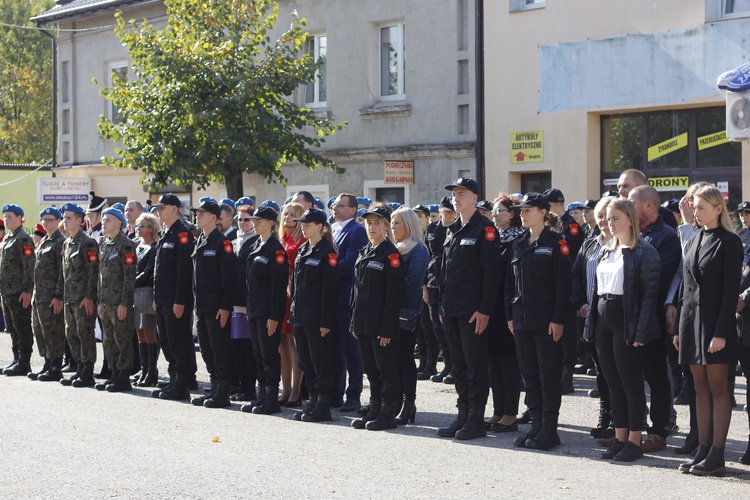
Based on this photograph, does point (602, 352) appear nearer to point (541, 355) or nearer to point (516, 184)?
point (541, 355)

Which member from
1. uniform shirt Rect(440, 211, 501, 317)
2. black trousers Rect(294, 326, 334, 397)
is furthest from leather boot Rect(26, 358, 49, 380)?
uniform shirt Rect(440, 211, 501, 317)

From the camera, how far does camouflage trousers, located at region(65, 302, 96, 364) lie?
1373cm

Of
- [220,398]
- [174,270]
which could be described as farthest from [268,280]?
[174,270]

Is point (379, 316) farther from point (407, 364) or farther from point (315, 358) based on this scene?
point (315, 358)

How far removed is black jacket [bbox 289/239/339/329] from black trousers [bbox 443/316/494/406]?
1384 mm

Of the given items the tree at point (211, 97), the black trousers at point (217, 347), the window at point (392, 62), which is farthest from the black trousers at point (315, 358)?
the window at point (392, 62)

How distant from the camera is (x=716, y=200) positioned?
8.52 meters

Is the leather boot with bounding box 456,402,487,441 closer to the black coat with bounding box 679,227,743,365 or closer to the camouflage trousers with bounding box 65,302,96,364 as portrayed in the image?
the black coat with bounding box 679,227,743,365

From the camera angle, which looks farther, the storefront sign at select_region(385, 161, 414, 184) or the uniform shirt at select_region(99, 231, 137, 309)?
the storefront sign at select_region(385, 161, 414, 184)

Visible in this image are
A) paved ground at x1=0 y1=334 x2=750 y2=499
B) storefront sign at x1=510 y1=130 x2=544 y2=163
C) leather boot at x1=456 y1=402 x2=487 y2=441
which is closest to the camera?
paved ground at x1=0 y1=334 x2=750 y2=499

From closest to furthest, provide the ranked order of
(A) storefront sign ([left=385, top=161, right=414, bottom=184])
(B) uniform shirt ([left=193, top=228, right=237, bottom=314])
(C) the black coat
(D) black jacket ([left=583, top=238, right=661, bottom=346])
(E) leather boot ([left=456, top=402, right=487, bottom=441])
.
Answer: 1. (C) the black coat
2. (D) black jacket ([left=583, top=238, right=661, bottom=346])
3. (E) leather boot ([left=456, top=402, right=487, bottom=441])
4. (B) uniform shirt ([left=193, top=228, right=237, bottom=314])
5. (A) storefront sign ([left=385, top=161, right=414, bottom=184])

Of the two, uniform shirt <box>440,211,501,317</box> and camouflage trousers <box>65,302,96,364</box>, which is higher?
uniform shirt <box>440,211,501,317</box>

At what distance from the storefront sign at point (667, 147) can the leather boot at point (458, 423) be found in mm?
10850

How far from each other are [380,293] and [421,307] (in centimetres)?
70
